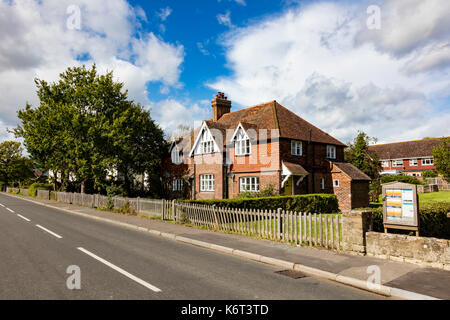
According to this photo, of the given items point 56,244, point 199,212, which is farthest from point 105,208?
point 56,244

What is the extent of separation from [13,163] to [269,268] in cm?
8275

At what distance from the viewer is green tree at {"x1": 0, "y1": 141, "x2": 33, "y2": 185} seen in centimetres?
6944

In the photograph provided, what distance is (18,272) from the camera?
6.86m

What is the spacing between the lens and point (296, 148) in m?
25.2

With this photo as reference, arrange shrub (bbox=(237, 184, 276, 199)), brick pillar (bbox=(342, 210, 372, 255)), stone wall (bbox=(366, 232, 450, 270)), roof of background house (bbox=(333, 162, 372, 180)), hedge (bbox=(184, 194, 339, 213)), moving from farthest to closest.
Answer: roof of background house (bbox=(333, 162, 372, 180)) < shrub (bbox=(237, 184, 276, 199)) < hedge (bbox=(184, 194, 339, 213)) < brick pillar (bbox=(342, 210, 372, 255)) < stone wall (bbox=(366, 232, 450, 270))

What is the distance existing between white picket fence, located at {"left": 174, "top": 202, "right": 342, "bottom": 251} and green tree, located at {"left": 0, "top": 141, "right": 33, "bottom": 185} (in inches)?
2800

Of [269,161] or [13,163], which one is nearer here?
[269,161]

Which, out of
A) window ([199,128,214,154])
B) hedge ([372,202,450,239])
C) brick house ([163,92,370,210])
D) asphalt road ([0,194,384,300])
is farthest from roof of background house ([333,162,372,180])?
asphalt road ([0,194,384,300])

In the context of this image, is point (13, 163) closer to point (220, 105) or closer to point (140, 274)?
point (220, 105)

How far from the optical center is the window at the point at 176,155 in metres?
33.1

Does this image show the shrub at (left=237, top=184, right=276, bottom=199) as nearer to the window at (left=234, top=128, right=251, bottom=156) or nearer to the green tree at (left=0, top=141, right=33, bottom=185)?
the window at (left=234, top=128, right=251, bottom=156)

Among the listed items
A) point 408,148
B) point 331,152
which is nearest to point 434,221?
point 331,152
